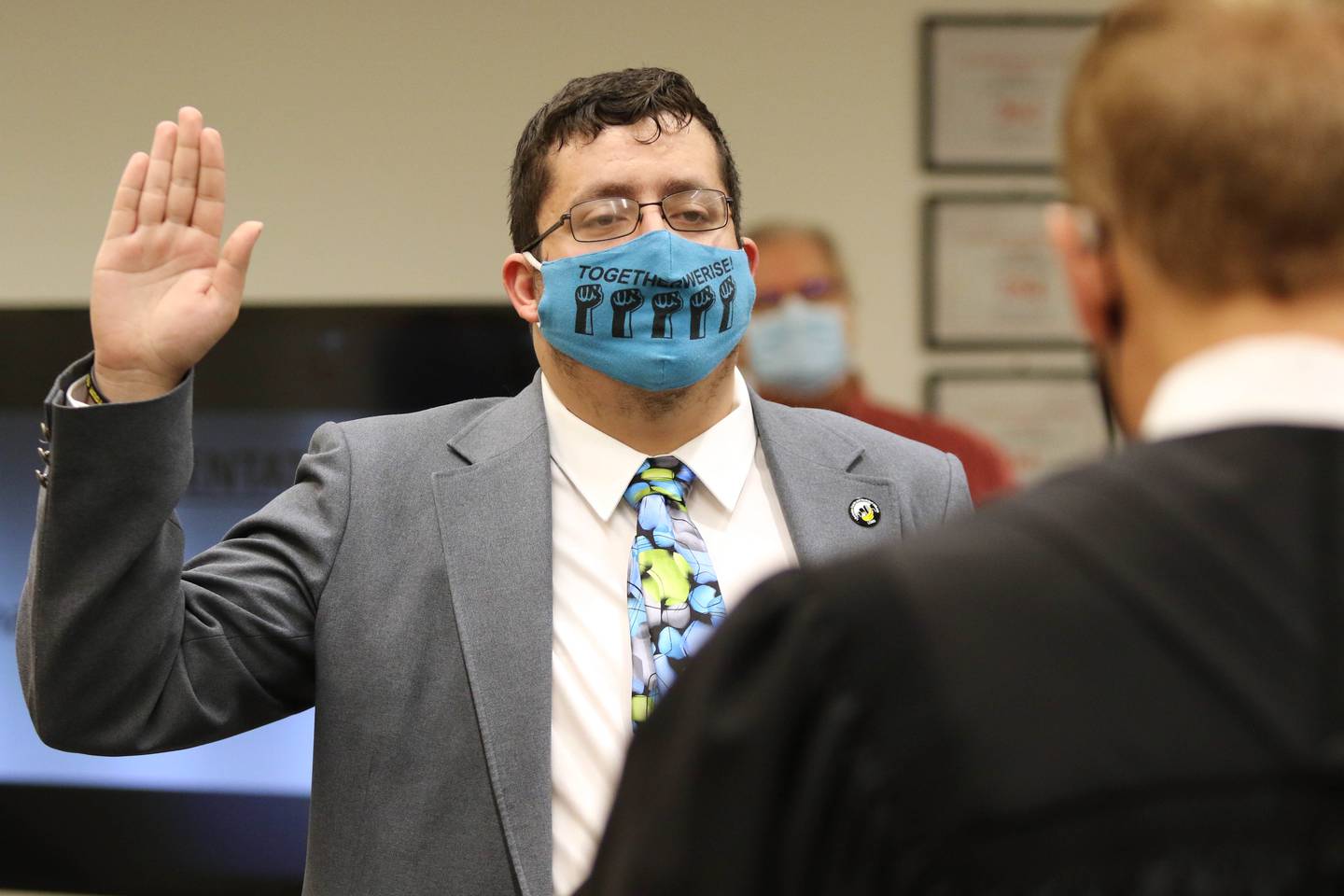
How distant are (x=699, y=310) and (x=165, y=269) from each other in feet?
1.93

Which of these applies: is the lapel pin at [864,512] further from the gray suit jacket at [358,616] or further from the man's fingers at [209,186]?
the man's fingers at [209,186]

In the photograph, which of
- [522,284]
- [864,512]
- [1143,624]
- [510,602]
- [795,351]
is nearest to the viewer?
[1143,624]

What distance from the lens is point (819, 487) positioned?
5.08 ft

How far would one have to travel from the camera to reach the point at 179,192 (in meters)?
1.32

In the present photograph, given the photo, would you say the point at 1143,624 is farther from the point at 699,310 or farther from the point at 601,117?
the point at 601,117

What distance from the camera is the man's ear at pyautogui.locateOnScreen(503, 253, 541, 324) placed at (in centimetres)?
166

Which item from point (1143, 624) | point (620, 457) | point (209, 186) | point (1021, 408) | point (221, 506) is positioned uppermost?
point (209, 186)

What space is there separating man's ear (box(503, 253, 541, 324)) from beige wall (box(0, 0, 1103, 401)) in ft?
4.47

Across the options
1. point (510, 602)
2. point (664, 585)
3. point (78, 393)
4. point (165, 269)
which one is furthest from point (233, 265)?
point (664, 585)

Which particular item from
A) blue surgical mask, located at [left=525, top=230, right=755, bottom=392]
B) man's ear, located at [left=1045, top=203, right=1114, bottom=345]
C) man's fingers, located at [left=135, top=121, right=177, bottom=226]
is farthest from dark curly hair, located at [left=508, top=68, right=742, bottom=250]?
man's ear, located at [left=1045, top=203, right=1114, bottom=345]

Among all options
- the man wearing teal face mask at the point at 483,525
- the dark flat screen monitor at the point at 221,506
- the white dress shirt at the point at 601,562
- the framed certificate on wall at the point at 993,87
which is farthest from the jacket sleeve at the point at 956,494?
the framed certificate on wall at the point at 993,87

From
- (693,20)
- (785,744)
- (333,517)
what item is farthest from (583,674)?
(693,20)

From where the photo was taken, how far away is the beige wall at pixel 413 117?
2.97m

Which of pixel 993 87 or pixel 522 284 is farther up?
pixel 993 87
